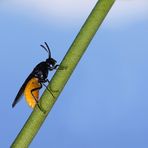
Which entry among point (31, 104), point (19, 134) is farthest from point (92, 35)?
point (31, 104)

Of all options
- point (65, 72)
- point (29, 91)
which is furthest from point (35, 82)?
point (65, 72)

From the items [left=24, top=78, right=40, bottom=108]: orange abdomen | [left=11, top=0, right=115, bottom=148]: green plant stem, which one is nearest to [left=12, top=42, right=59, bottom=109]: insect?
[left=24, top=78, right=40, bottom=108]: orange abdomen

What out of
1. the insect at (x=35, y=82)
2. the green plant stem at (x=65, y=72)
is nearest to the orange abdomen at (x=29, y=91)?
the insect at (x=35, y=82)

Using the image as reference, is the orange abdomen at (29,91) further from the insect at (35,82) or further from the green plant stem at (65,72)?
the green plant stem at (65,72)

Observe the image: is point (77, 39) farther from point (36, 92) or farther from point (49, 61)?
point (49, 61)

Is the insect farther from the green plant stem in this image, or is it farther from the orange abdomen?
the green plant stem
